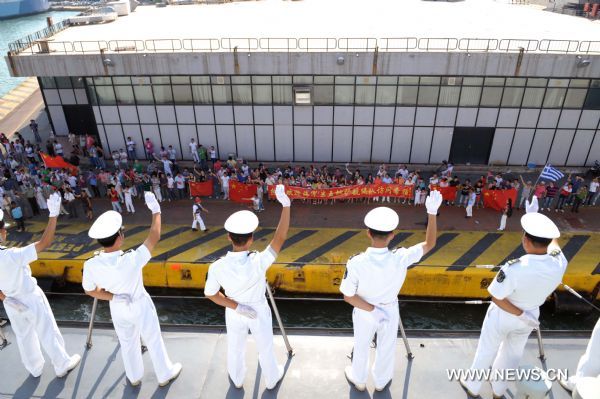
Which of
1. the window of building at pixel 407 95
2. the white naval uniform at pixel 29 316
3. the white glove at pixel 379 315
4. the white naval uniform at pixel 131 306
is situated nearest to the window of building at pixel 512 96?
the window of building at pixel 407 95

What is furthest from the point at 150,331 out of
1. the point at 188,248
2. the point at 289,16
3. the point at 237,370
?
the point at 289,16

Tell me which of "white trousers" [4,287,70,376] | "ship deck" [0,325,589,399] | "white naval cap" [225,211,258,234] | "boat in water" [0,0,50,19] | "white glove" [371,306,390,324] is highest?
"white naval cap" [225,211,258,234]

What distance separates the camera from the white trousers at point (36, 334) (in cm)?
542

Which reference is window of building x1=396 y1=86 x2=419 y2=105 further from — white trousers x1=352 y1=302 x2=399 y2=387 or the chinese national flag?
white trousers x1=352 y1=302 x2=399 y2=387

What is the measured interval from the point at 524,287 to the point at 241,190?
12.1 m

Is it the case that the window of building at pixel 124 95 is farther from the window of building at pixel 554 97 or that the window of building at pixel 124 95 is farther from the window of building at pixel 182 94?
the window of building at pixel 554 97

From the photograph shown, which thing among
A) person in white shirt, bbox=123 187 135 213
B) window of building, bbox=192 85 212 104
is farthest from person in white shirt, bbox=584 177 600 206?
person in white shirt, bbox=123 187 135 213

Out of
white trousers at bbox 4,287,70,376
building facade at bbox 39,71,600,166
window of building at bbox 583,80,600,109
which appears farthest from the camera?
building facade at bbox 39,71,600,166

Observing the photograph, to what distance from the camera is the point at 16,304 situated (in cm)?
529

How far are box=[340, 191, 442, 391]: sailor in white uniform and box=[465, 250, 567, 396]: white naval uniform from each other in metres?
0.88

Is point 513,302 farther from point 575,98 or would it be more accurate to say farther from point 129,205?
point 575,98

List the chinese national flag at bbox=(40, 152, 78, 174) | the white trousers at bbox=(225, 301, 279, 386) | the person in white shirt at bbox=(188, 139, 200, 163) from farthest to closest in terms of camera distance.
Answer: the person in white shirt at bbox=(188, 139, 200, 163) < the chinese national flag at bbox=(40, 152, 78, 174) < the white trousers at bbox=(225, 301, 279, 386)

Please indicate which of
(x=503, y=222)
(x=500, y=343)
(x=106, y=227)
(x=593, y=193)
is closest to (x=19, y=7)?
(x=503, y=222)

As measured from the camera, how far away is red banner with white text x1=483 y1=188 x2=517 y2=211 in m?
14.6
